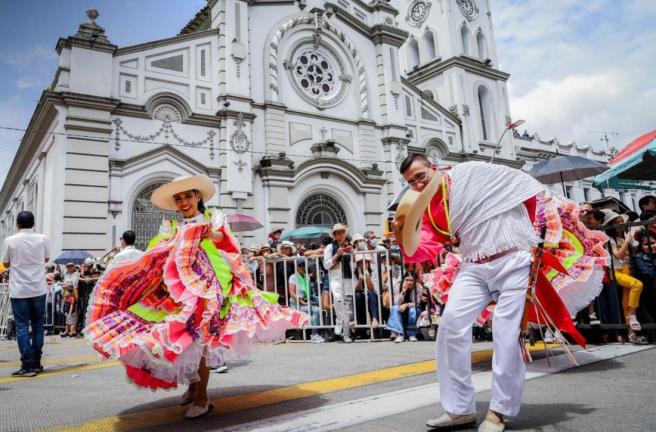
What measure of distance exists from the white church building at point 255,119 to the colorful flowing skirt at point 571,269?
12202 millimetres

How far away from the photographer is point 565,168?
33.7 ft

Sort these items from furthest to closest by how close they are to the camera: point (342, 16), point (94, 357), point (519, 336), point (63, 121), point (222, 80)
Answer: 1. point (342, 16)
2. point (222, 80)
3. point (63, 121)
4. point (94, 357)
5. point (519, 336)

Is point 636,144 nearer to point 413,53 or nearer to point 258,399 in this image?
point 258,399

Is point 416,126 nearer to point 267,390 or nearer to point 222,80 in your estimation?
point 222,80

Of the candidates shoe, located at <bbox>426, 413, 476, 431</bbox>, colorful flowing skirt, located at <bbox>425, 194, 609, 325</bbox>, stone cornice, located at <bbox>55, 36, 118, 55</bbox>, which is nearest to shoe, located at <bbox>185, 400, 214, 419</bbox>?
shoe, located at <bbox>426, 413, 476, 431</bbox>

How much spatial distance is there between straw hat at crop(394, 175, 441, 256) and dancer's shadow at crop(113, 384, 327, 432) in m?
1.44

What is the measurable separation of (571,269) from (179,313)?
3626 millimetres

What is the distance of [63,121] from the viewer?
14.3m

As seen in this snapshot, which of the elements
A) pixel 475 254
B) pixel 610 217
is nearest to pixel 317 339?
pixel 610 217

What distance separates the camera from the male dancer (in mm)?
2680

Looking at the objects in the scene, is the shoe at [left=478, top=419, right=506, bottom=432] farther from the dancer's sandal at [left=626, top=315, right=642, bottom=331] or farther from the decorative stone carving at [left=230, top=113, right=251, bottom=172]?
the decorative stone carving at [left=230, top=113, right=251, bottom=172]

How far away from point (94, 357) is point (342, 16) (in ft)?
58.6

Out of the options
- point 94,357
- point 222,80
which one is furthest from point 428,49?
point 94,357

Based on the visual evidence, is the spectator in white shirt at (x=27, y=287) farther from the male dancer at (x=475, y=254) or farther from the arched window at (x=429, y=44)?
the arched window at (x=429, y=44)
